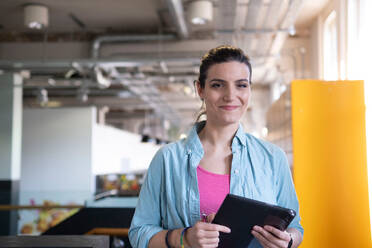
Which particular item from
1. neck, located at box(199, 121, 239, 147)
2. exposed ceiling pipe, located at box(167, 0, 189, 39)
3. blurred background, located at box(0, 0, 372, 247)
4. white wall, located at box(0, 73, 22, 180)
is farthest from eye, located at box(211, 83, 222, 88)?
white wall, located at box(0, 73, 22, 180)

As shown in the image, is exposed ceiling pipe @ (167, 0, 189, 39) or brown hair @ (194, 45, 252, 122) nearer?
brown hair @ (194, 45, 252, 122)

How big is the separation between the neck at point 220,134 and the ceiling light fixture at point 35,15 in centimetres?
601

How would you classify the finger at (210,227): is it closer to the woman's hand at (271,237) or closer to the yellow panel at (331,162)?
the woman's hand at (271,237)

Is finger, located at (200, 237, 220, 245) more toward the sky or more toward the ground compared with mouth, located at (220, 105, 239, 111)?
more toward the ground

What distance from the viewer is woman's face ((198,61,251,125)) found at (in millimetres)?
1520

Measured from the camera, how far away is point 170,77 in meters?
9.59

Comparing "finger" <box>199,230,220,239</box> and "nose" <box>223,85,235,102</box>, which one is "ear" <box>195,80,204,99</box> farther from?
"finger" <box>199,230,220,239</box>

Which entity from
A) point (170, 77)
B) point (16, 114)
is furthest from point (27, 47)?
point (170, 77)

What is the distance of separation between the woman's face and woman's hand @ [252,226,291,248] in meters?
0.38

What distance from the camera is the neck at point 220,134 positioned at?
1592 millimetres

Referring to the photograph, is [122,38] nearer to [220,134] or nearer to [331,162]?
[331,162]

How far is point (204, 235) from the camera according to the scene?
4.47 feet

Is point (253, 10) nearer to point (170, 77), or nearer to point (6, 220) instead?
point (170, 77)

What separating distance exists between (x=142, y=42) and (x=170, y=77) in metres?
1.26
